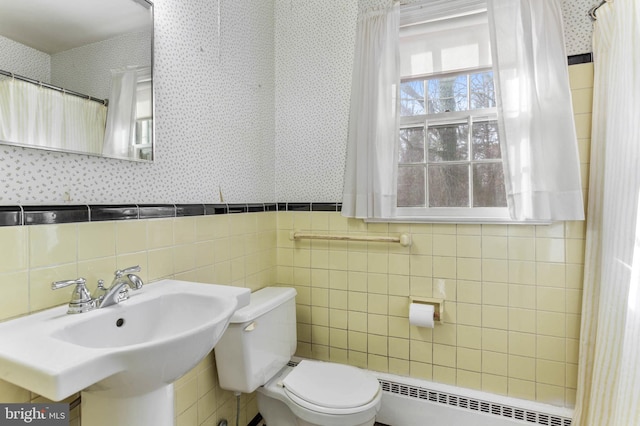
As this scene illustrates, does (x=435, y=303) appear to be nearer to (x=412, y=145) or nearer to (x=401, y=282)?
(x=401, y=282)

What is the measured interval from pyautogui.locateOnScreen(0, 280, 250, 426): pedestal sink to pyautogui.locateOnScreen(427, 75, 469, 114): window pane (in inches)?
58.3

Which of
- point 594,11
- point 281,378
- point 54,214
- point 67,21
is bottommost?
point 281,378

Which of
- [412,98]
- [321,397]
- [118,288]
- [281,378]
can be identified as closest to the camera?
[118,288]

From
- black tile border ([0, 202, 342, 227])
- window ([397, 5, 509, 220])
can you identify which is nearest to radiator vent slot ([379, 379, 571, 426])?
window ([397, 5, 509, 220])

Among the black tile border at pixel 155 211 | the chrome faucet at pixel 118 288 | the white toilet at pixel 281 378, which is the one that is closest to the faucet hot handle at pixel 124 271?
the chrome faucet at pixel 118 288

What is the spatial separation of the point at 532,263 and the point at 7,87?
2137 mm

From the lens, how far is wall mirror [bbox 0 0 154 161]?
0.94m

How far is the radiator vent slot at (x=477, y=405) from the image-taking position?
166 cm

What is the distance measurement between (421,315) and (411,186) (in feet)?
2.36

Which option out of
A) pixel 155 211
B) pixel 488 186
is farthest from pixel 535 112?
pixel 155 211

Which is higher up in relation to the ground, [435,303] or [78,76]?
[78,76]

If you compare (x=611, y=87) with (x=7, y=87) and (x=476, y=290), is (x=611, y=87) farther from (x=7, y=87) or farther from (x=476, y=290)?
(x=7, y=87)

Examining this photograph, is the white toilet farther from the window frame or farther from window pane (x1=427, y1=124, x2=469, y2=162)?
window pane (x1=427, y1=124, x2=469, y2=162)

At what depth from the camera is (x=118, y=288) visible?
1062mm
